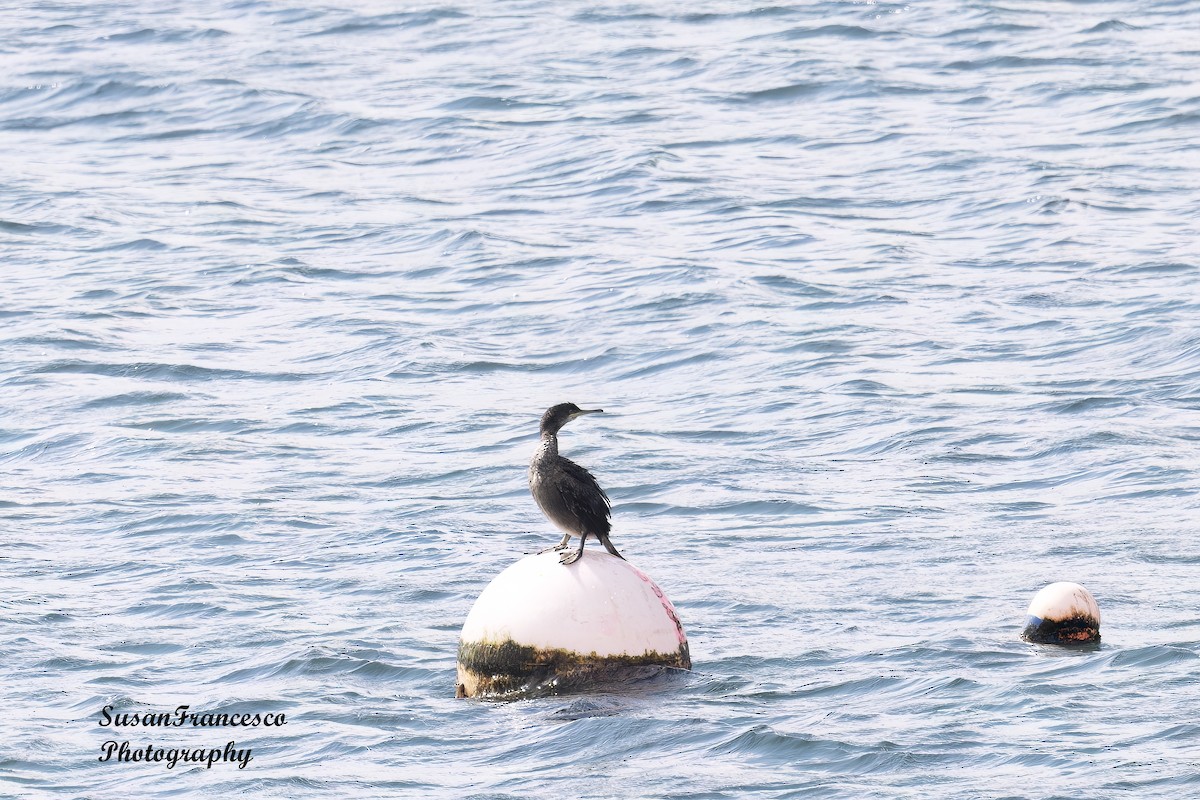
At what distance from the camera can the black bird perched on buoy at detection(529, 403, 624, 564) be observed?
13203 millimetres

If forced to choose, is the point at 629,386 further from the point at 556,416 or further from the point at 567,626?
the point at 567,626

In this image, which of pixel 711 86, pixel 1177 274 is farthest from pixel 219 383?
pixel 711 86

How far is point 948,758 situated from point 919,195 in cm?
1799

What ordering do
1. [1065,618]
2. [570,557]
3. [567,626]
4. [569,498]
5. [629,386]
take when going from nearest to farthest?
[567,626]
[570,557]
[569,498]
[1065,618]
[629,386]

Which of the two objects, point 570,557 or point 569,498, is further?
point 569,498

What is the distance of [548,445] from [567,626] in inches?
50.5

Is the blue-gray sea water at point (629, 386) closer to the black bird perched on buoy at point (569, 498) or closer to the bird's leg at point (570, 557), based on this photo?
the bird's leg at point (570, 557)

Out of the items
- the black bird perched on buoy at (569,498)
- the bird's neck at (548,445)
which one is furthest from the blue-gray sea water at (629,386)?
the bird's neck at (548,445)

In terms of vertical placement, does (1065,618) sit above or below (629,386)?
above

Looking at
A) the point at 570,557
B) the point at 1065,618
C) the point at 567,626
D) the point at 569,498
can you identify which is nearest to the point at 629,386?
the point at 1065,618

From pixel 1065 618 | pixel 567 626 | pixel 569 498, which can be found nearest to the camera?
pixel 567 626

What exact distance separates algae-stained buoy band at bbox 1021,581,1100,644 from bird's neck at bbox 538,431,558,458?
11.8 ft

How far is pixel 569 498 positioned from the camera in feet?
43.3

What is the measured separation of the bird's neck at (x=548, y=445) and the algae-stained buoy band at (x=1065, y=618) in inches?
142
